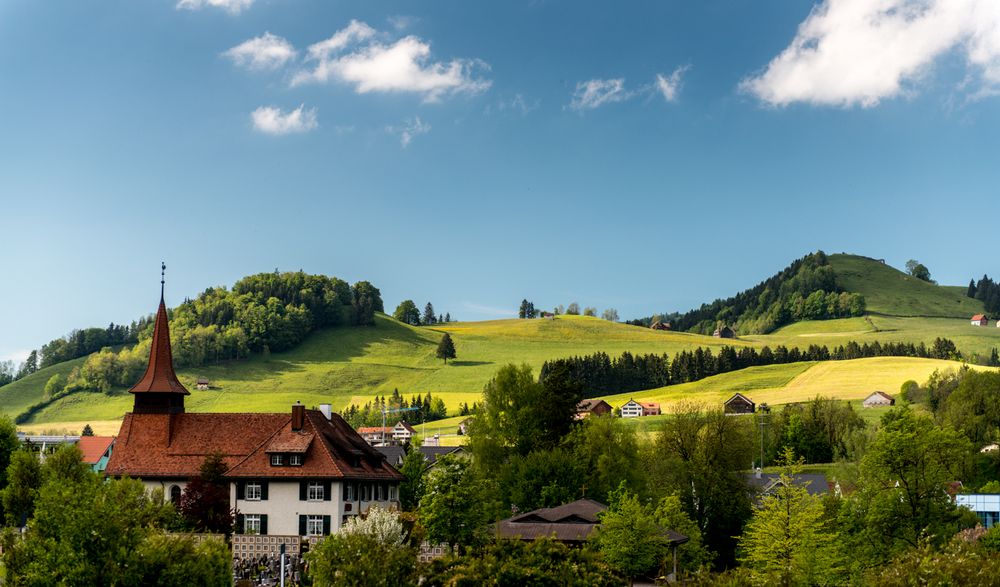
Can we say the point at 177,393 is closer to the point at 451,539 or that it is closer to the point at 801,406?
the point at 451,539

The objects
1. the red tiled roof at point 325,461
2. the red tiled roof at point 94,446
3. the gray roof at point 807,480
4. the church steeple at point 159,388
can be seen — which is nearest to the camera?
the red tiled roof at point 325,461

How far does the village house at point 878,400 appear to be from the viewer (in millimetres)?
178125

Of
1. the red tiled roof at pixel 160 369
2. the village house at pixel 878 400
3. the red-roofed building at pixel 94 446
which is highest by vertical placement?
the red tiled roof at pixel 160 369

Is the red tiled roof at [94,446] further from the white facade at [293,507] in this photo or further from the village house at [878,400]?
the village house at [878,400]

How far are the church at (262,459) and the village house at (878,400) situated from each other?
11268 centimetres

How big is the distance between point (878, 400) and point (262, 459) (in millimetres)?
129078

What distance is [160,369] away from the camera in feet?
299

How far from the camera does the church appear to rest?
251ft

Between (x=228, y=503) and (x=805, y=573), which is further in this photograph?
(x=228, y=503)

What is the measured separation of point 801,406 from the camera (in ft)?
547

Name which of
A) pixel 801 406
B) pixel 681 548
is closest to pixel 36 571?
pixel 681 548

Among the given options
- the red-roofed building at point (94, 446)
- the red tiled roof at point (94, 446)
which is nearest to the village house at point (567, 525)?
the red-roofed building at point (94, 446)

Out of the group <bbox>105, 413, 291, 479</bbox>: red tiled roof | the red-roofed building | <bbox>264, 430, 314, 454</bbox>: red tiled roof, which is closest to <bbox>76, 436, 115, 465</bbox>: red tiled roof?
the red-roofed building

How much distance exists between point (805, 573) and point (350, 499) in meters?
33.4
